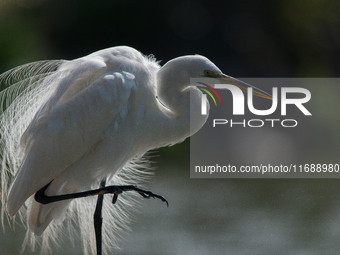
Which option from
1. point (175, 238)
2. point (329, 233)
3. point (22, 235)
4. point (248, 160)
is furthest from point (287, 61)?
point (22, 235)

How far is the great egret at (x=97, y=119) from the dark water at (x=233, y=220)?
4.58 feet

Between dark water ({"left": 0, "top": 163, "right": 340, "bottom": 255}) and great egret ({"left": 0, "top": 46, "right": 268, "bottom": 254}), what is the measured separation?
140 centimetres

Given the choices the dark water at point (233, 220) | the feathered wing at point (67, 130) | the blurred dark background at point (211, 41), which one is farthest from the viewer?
the blurred dark background at point (211, 41)

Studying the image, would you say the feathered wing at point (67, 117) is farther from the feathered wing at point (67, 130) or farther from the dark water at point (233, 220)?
the dark water at point (233, 220)

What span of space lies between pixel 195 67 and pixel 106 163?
1.38ft

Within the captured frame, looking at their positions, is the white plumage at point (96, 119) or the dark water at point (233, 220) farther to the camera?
the dark water at point (233, 220)

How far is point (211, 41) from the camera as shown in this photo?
543cm

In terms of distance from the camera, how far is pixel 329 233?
3.41m

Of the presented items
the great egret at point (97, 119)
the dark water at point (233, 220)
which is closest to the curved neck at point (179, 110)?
the great egret at point (97, 119)

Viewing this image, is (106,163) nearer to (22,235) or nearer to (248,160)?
(22,235)

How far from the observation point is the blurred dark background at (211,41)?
4.21m

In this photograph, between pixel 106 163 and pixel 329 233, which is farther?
pixel 329 233

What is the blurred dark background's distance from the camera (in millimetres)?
4211

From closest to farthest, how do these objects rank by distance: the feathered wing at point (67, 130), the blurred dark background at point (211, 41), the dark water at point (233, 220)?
the feathered wing at point (67, 130) < the dark water at point (233, 220) < the blurred dark background at point (211, 41)
